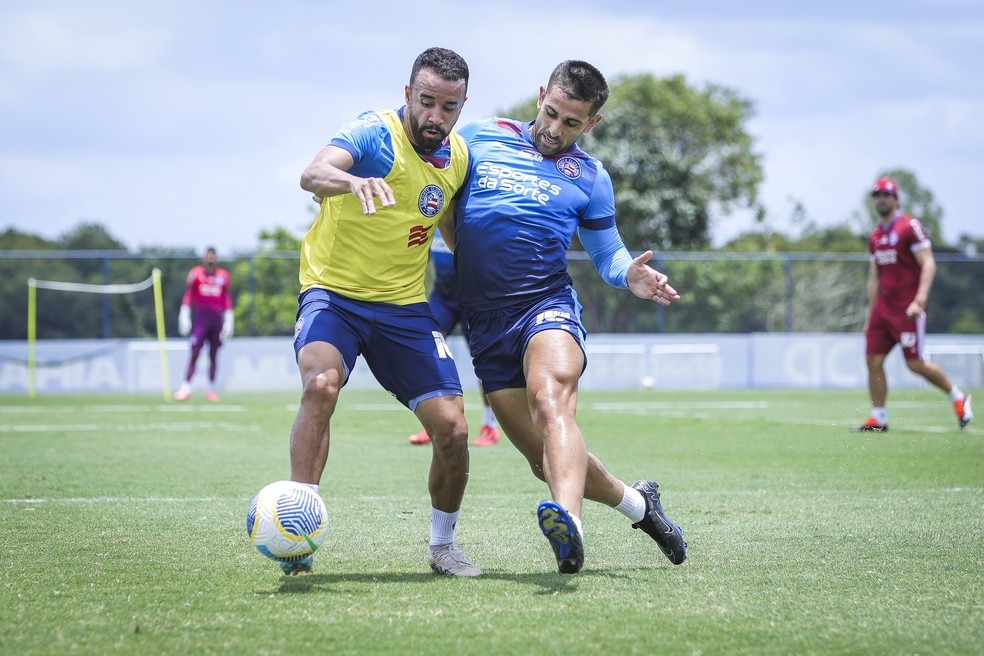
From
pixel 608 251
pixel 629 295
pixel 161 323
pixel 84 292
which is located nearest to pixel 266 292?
pixel 161 323

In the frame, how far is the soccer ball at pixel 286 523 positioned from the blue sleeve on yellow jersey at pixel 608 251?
180cm

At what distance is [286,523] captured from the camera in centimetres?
433

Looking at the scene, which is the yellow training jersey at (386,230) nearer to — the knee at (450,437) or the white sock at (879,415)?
the knee at (450,437)

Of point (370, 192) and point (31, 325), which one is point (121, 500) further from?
point (31, 325)

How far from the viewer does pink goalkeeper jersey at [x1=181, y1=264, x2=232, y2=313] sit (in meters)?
18.5

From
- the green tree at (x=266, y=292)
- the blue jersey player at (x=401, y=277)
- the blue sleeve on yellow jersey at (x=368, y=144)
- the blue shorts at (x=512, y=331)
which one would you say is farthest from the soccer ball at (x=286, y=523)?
the green tree at (x=266, y=292)

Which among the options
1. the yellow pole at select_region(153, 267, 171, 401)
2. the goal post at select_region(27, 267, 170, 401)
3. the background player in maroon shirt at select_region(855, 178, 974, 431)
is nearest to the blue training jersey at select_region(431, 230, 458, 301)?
the background player in maroon shirt at select_region(855, 178, 974, 431)

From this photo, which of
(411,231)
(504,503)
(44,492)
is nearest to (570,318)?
(411,231)

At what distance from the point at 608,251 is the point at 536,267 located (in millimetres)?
476

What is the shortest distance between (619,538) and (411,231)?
1943 mm

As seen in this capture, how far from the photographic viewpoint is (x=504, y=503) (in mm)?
6898

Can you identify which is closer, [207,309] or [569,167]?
[569,167]

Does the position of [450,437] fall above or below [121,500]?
above

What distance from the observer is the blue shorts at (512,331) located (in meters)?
4.97
